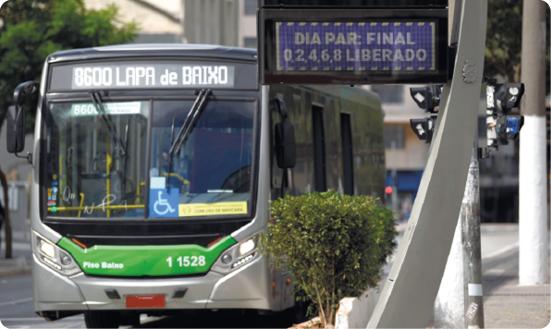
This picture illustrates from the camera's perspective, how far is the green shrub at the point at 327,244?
8086 millimetres

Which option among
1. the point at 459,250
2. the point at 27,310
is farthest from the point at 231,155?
the point at 27,310

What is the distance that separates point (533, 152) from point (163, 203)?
7.51 m

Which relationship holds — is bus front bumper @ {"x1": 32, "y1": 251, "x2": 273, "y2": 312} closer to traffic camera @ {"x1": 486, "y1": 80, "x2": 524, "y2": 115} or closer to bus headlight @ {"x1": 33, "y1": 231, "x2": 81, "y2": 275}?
bus headlight @ {"x1": 33, "y1": 231, "x2": 81, "y2": 275}

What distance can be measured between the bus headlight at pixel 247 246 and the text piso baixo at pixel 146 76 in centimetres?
170

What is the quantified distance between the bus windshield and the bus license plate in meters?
0.81

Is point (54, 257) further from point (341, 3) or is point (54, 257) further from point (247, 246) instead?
point (341, 3)

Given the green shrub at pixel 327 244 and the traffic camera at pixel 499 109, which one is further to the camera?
the traffic camera at pixel 499 109

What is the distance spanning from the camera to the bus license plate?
871 cm

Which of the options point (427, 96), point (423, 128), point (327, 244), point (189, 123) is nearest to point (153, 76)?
point (189, 123)

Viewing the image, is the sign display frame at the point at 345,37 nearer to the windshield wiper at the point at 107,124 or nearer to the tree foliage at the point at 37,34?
the windshield wiper at the point at 107,124

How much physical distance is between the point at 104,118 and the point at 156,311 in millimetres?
2065

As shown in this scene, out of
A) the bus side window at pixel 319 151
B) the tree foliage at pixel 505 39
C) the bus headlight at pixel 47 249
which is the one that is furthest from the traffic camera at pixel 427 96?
the tree foliage at pixel 505 39

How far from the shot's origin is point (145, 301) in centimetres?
873

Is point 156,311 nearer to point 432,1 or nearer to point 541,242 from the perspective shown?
point 432,1
